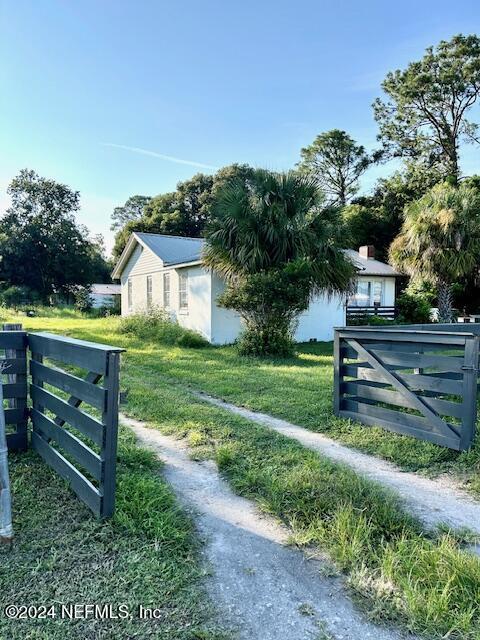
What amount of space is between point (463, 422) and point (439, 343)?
812mm

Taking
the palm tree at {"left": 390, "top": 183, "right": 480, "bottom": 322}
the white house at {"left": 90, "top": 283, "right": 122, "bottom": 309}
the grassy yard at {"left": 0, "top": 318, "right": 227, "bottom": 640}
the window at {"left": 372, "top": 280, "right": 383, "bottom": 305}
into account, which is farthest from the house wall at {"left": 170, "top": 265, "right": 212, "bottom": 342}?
the white house at {"left": 90, "top": 283, "right": 122, "bottom": 309}

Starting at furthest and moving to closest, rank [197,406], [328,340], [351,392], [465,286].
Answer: [465,286] < [328,340] < [197,406] < [351,392]

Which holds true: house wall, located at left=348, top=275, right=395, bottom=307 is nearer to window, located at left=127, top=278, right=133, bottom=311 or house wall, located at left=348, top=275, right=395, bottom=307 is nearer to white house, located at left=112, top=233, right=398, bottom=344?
white house, located at left=112, top=233, right=398, bottom=344

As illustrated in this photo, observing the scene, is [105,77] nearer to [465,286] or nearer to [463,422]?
[463,422]

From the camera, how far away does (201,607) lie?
2.04 meters

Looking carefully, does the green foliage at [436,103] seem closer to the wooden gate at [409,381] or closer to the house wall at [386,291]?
the house wall at [386,291]

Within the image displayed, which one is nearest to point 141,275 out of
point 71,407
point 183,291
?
point 183,291

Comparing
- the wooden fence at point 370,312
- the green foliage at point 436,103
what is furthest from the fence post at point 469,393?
the green foliage at point 436,103

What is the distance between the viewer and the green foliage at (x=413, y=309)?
1978 centimetres

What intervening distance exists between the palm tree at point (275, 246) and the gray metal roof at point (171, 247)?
4.39 meters

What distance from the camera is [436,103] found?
28766mm

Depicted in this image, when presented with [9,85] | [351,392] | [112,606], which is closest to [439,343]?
[351,392]

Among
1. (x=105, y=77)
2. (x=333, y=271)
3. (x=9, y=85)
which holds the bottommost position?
(x=333, y=271)

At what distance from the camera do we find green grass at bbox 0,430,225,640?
1.90m
